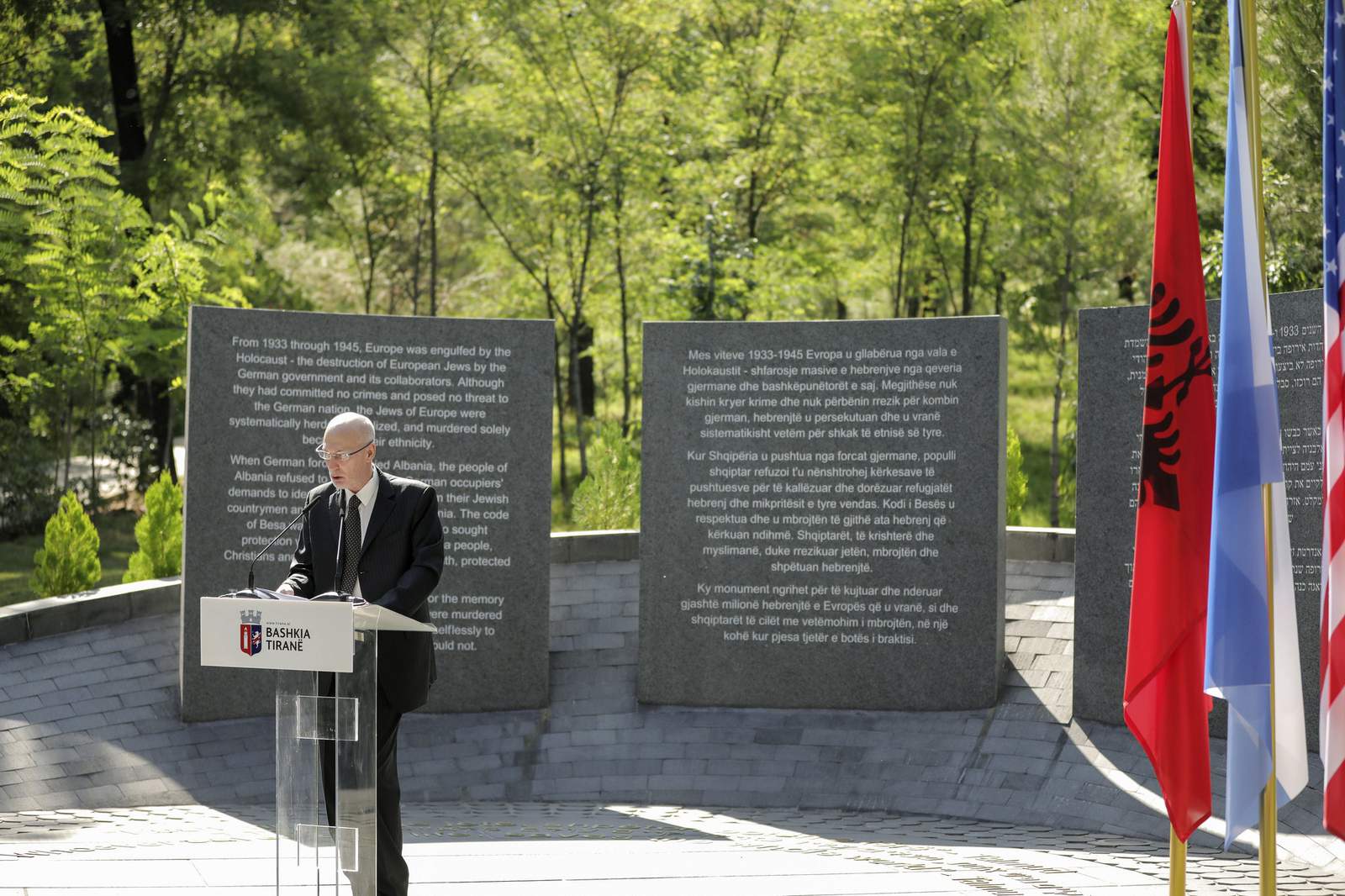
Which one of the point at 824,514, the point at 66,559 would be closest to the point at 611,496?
the point at 824,514

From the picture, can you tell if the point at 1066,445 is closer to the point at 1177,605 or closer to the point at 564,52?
the point at 564,52

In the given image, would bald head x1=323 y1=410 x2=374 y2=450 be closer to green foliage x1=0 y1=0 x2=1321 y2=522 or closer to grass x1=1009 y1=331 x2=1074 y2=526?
green foliage x1=0 y1=0 x2=1321 y2=522

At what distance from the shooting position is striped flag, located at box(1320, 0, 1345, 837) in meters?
4.55

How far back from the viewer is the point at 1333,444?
4609 mm

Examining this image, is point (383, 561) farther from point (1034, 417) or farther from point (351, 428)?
point (1034, 417)

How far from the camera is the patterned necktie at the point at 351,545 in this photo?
4953mm

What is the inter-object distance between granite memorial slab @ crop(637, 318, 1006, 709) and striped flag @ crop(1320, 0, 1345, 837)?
3.40 meters

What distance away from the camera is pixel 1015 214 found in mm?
16594

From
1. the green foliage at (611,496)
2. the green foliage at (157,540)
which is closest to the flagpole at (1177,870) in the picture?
the green foliage at (611,496)

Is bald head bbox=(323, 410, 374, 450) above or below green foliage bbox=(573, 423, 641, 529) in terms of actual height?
above

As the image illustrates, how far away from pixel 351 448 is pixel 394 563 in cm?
45

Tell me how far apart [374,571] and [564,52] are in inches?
530

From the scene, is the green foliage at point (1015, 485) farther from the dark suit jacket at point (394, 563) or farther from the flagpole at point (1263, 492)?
the dark suit jacket at point (394, 563)

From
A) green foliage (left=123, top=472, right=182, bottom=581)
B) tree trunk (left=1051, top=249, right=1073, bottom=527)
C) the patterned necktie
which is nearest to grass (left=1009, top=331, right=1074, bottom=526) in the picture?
tree trunk (left=1051, top=249, right=1073, bottom=527)
